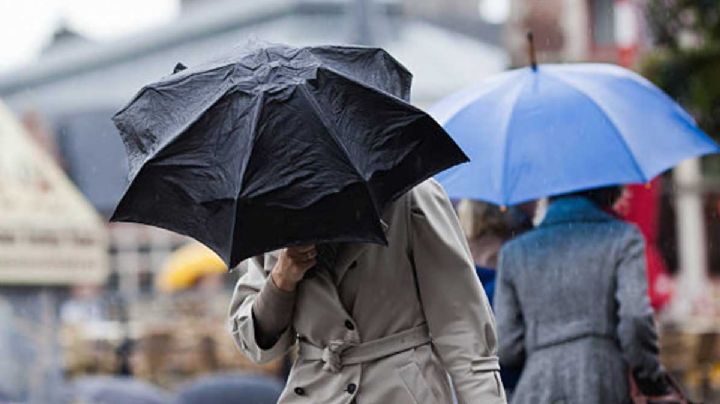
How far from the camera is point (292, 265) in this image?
176 inches

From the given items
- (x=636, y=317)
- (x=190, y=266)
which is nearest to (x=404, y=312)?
(x=636, y=317)

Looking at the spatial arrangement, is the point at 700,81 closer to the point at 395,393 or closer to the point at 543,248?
the point at 543,248

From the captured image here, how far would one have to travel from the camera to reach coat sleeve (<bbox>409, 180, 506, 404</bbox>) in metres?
4.54

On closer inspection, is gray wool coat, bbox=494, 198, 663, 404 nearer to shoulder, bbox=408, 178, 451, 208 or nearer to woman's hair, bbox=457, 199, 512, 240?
woman's hair, bbox=457, 199, 512, 240

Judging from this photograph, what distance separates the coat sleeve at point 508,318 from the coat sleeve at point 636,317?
37 centimetres

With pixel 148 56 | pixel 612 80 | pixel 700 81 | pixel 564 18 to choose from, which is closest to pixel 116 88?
pixel 148 56

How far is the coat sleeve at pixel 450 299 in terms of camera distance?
14.9 feet

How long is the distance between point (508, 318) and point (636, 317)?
517mm

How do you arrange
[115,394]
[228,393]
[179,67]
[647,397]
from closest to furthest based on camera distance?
[179,67]
[647,397]
[228,393]
[115,394]

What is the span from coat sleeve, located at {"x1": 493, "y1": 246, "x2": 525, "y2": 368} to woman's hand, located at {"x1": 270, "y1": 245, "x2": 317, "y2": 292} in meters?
1.94

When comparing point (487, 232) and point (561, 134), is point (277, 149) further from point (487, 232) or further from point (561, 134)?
point (487, 232)

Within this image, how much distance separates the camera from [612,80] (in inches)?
271

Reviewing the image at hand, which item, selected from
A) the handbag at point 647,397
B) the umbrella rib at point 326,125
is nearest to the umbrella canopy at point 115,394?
the handbag at point 647,397

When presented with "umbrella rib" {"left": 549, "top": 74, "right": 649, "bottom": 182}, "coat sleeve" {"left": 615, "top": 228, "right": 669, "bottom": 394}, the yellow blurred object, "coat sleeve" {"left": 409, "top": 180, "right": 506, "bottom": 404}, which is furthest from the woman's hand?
the yellow blurred object
